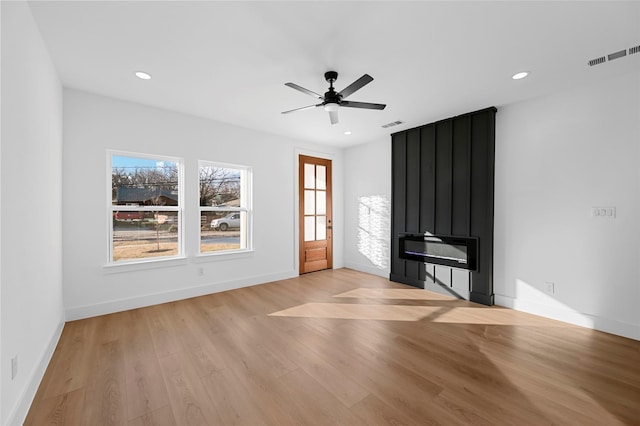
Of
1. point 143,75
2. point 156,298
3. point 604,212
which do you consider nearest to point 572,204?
point 604,212

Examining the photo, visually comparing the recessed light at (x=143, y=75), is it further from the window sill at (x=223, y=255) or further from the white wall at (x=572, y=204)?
the white wall at (x=572, y=204)

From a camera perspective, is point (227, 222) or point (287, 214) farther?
point (287, 214)

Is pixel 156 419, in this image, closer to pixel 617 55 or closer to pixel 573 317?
pixel 573 317

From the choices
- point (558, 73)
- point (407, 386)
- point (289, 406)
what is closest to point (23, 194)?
point (289, 406)

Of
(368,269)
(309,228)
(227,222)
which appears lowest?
(368,269)

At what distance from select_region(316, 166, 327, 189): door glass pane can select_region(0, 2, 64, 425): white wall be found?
405 cm

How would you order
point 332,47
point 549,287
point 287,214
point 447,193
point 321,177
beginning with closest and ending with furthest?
point 332,47 < point 549,287 < point 447,193 < point 287,214 < point 321,177

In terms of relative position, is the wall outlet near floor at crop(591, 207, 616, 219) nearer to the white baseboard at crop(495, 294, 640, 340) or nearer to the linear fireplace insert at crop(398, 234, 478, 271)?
the white baseboard at crop(495, 294, 640, 340)

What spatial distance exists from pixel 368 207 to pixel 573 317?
3.39 metres

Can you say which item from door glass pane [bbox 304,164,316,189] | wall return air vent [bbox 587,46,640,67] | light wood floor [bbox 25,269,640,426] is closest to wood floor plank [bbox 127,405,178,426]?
light wood floor [bbox 25,269,640,426]

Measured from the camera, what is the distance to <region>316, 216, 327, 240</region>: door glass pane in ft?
18.9

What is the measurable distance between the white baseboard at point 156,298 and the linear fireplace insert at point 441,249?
2.43 meters

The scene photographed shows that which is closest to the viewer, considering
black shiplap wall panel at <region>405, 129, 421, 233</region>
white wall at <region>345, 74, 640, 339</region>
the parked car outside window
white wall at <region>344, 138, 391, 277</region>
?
white wall at <region>345, 74, 640, 339</region>

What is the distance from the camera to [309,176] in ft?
18.5
